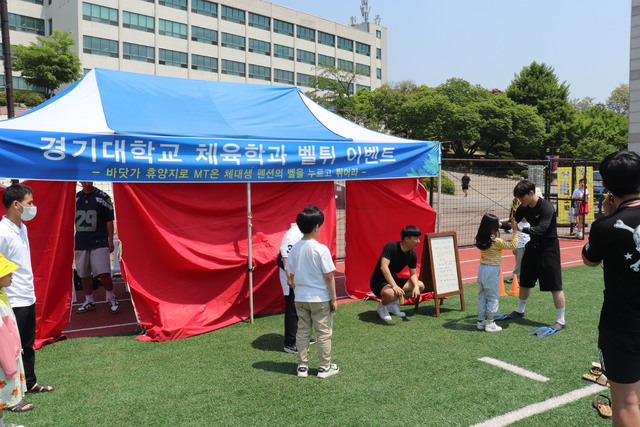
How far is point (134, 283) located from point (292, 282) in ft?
7.70

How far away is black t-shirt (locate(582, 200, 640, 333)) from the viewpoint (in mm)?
2748

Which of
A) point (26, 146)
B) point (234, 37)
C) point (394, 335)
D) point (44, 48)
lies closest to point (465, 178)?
point (394, 335)

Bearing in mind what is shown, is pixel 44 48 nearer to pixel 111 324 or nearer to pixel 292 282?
pixel 111 324

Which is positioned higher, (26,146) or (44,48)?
(44,48)

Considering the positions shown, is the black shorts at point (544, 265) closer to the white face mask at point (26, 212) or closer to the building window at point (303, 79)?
the white face mask at point (26, 212)

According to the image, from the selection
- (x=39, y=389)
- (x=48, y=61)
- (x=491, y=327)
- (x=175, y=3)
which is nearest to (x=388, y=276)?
(x=491, y=327)

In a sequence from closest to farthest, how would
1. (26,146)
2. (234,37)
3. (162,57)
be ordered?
1. (26,146)
2. (162,57)
3. (234,37)

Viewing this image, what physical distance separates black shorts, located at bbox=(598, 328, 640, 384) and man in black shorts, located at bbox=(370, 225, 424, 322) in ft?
11.6

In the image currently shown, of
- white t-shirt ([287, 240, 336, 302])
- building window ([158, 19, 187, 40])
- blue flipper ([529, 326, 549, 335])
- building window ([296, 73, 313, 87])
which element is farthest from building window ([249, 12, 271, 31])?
white t-shirt ([287, 240, 336, 302])

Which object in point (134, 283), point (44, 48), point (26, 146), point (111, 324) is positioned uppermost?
point (44, 48)

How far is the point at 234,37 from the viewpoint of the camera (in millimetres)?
54250

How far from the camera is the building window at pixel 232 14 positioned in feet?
175

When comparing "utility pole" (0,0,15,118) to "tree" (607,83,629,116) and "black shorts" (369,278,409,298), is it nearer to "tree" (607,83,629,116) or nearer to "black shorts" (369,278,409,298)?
"black shorts" (369,278,409,298)

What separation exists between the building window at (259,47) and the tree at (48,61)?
20765 mm
